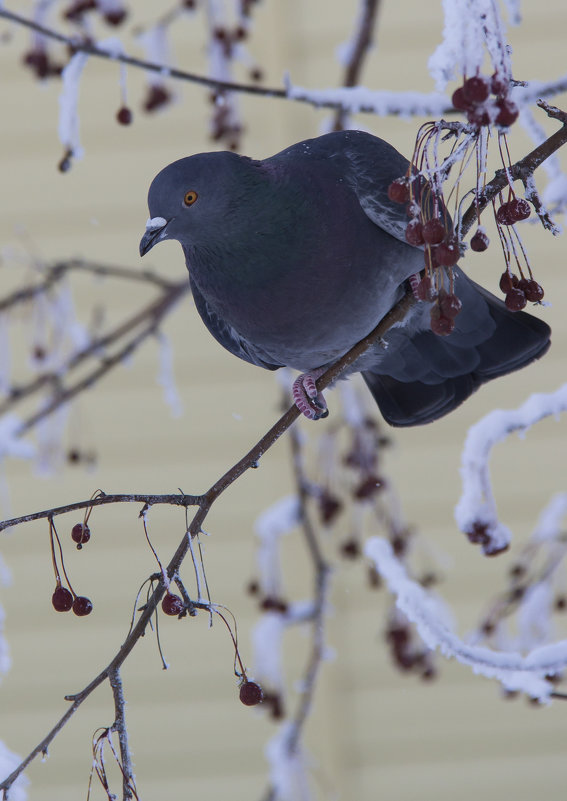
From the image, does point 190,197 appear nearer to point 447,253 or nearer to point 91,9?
point 447,253

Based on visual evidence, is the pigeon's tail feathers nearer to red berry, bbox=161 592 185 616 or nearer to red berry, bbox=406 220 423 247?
red berry, bbox=406 220 423 247

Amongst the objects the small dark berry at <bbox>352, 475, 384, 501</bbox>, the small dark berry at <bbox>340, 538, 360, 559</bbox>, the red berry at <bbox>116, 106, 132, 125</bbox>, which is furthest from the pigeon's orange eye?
the small dark berry at <bbox>340, 538, 360, 559</bbox>

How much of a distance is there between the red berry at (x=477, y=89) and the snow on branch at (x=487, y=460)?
0.54 m

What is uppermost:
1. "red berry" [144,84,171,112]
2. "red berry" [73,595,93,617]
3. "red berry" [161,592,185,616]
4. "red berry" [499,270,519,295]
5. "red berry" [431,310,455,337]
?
"red berry" [144,84,171,112]

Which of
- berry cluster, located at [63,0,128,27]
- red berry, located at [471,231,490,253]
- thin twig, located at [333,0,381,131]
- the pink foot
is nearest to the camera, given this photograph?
red berry, located at [471,231,490,253]

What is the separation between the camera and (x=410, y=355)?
1787 mm

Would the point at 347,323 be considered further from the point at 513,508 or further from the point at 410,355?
the point at 513,508

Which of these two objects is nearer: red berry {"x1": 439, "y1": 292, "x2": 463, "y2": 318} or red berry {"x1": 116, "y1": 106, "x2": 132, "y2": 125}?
red berry {"x1": 439, "y1": 292, "x2": 463, "y2": 318}

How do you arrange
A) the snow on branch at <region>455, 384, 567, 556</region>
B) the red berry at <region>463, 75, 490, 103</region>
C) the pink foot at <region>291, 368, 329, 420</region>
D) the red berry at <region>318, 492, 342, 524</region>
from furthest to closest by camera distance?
the red berry at <region>318, 492, 342, 524</region> < the pink foot at <region>291, 368, 329, 420</region> < the snow on branch at <region>455, 384, 567, 556</region> < the red berry at <region>463, 75, 490, 103</region>

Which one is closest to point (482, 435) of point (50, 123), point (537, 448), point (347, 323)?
point (347, 323)

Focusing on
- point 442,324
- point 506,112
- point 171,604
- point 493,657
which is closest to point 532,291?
point 442,324

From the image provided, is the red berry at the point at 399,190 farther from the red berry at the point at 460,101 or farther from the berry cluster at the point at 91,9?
the berry cluster at the point at 91,9

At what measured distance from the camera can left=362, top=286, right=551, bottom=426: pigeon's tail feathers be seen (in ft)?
5.48

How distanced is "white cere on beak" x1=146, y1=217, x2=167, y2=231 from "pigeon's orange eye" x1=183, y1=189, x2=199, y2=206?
0.14 ft
